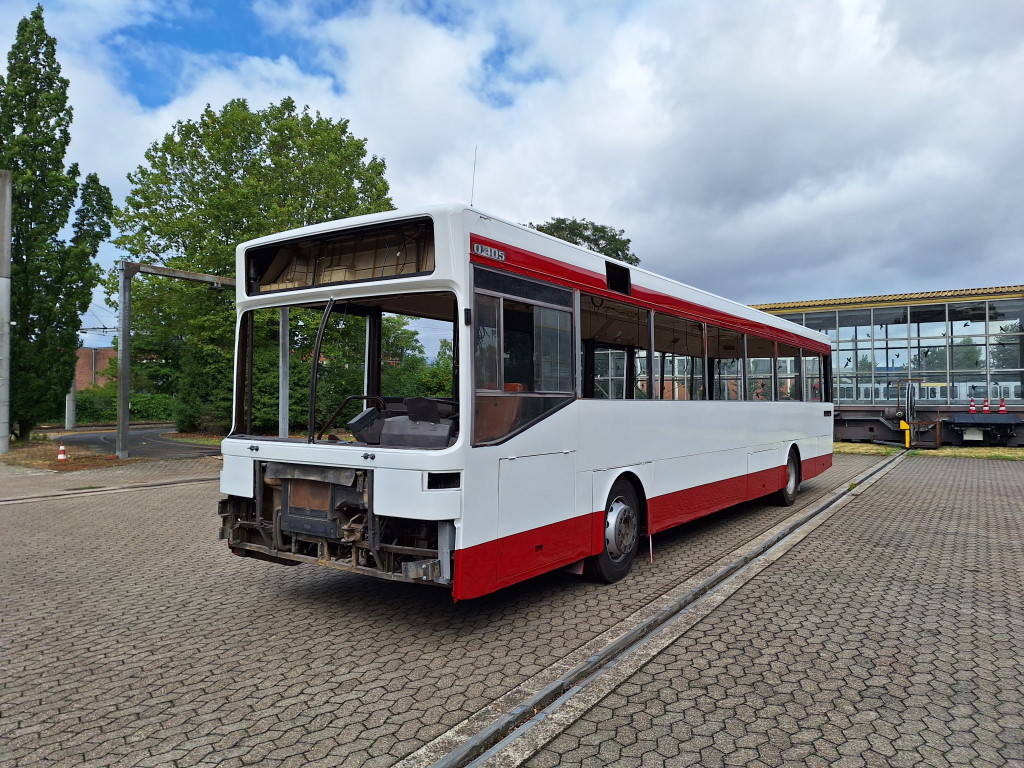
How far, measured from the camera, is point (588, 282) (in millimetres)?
5891

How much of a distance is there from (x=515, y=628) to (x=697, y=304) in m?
4.43

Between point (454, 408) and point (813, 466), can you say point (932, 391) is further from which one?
point (454, 408)

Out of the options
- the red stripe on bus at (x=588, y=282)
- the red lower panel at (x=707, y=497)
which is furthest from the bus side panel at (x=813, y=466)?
the red stripe on bus at (x=588, y=282)

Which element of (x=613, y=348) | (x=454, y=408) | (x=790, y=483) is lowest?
(x=790, y=483)

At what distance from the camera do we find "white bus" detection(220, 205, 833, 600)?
14.7 ft

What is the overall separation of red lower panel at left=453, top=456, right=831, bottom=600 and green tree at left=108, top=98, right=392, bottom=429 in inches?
661

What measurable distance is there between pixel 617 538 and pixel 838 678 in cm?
229

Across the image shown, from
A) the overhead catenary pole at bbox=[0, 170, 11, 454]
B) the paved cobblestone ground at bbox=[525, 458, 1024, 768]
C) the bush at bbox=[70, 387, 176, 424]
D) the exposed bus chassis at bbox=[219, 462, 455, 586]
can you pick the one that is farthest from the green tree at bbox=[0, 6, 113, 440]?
the paved cobblestone ground at bbox=[525, 458, 1024, 768]

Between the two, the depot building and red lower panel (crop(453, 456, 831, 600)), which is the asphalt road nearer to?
red lower panel (crop(453, 456, 831, 600))

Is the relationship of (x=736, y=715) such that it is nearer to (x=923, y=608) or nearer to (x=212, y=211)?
(x=923, y=608)

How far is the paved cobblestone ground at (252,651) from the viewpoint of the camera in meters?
3.33

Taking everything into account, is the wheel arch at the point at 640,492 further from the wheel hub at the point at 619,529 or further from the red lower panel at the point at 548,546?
the wheel hub at the point at 619,529

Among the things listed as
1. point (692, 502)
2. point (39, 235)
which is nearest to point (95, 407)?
point (39, 235)

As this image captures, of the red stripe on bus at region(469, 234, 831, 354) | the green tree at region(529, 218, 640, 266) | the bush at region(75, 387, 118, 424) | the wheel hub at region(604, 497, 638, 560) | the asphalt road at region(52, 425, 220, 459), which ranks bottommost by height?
the asphalt road at region(52, 425, 220, 459)
